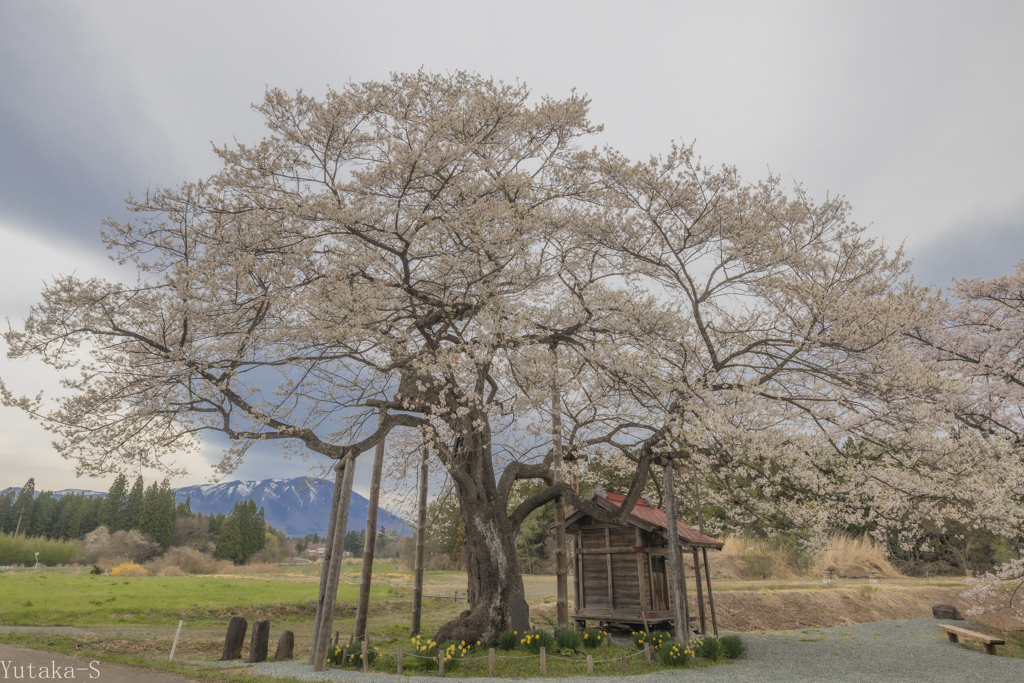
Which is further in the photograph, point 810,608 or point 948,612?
point 810,608

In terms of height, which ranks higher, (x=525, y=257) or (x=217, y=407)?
(x=525, y=257)

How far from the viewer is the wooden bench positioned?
13927 millimetres

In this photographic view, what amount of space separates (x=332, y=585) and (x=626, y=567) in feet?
30.1

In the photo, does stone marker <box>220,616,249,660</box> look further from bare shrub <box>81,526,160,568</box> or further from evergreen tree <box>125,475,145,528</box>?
evergreen tree <box>125,475,145,528</box>

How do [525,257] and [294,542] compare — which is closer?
[525,257]

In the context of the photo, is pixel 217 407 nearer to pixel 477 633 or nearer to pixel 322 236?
pixel 322 236

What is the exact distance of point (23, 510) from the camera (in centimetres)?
6744

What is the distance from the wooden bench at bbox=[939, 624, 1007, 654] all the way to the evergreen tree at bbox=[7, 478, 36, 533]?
90071 millimetres

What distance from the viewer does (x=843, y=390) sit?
34.7 ft

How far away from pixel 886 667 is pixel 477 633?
9.57m

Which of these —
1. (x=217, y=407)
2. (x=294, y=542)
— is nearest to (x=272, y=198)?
(x=217, y=407)

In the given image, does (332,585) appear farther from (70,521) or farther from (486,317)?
(70,521)

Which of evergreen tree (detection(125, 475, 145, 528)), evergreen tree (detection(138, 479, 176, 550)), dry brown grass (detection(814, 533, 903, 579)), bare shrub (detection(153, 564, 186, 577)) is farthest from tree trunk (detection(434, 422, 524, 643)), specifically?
evergreen tree (detection(125, 475, 145, 528))

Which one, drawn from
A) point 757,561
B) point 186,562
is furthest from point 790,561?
point 186,562
